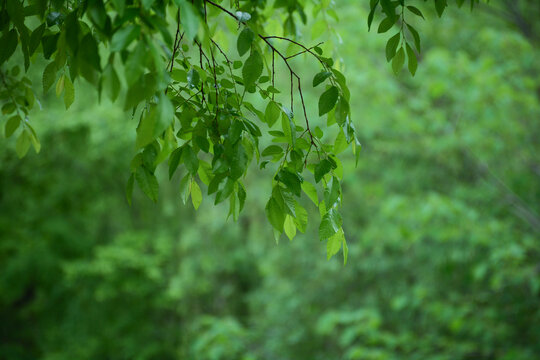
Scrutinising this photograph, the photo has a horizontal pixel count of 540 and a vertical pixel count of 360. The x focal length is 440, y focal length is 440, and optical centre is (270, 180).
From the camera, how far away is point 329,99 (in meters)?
0.96

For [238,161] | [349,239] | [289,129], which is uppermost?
[349,239]

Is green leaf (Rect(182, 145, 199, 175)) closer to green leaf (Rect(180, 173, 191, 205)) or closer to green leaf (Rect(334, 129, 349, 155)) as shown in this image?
green leaf (Rect(180, 173, 191, 205))

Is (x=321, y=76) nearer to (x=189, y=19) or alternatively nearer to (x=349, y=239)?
(x=189, y=19)

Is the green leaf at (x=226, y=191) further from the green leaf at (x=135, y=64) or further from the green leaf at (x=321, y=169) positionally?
the green leaf at (x=135, y=64)

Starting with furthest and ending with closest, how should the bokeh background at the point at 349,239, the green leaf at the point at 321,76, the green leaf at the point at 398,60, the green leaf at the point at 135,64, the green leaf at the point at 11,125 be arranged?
the bokeh background at the point at 349,239 < the green leaf at the point at 11,125 < the green leaf at the point at 398,60 < the green leaf at the point at 321,76 < the green leaf at the point at 135,64

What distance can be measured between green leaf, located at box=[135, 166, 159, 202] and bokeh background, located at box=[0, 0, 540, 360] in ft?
A: 10.7

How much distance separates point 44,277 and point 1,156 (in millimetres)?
2687

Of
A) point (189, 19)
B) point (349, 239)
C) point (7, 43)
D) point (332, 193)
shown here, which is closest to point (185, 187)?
point (332, 193)

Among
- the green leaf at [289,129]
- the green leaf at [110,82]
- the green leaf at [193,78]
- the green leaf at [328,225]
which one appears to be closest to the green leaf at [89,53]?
the green leaf at [110,82]

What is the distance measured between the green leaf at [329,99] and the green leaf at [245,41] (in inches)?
7.7

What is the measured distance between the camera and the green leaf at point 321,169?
3.12ft

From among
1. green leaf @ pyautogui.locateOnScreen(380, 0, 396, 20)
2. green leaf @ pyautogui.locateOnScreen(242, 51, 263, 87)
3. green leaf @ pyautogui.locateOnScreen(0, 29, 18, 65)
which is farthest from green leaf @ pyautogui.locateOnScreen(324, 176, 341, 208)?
green leaf @ pyautogui.locateOnScreen(0, 29, 18, 65)

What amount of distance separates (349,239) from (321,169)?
5138 mm

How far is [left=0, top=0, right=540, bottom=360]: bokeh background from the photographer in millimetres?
4180
